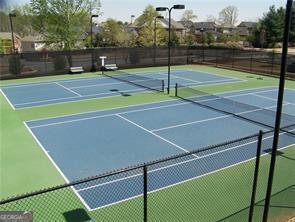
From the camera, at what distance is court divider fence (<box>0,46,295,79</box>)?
99.6ft

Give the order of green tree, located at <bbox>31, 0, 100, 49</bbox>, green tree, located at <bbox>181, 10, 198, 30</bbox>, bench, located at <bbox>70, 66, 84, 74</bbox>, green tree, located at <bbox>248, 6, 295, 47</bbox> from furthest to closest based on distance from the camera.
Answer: green tree, located at <bbox>181, 10, 198, 30</bbox> → green tree, located at <bbox>248, 6, 295, 47</bbox> → green tree, located at <bbox>31, 0, 100, 49</bbox> → bench, located at <bbox>70, 66, 84, 74</bbox>

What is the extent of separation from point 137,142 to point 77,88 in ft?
41.5

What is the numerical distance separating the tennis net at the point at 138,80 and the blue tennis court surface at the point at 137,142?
5205 millimetres

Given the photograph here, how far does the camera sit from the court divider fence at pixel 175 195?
8.28 metres

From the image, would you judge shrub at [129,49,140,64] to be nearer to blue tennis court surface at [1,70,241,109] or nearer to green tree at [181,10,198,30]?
blue tennis court surface at [1,70,241,109]

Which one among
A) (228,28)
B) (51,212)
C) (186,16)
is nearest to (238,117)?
(51,212)

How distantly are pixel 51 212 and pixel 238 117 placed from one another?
37.6 ft

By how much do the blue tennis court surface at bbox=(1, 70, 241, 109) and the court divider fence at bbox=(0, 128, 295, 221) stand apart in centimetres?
1171

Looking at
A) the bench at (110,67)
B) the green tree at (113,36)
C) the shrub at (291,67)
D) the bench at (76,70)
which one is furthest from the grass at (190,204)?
the green tree at (113,36)

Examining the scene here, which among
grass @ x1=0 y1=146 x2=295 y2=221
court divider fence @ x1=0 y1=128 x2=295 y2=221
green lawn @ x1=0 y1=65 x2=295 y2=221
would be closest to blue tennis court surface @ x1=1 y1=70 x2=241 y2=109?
green lawn @ x1=0 y1=65 x2=295 y2=221

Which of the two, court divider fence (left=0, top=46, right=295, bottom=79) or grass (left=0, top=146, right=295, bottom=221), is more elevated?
court divider fence (left=0, top=46, right=295, bottom=79)

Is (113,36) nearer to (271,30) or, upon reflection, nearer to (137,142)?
(271,30)

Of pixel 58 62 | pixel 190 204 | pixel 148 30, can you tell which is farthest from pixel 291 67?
pixel 148 30

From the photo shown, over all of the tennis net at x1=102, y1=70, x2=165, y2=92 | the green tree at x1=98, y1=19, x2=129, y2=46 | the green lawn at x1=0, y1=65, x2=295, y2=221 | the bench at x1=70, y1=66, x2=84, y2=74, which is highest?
the green tree at x1=98, y1=19, x2=129, y2=46
